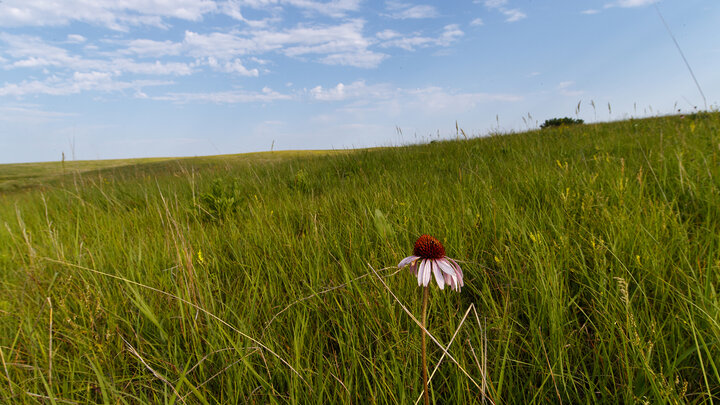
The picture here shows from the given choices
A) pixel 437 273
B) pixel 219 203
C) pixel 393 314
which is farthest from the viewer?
pixel 219 203

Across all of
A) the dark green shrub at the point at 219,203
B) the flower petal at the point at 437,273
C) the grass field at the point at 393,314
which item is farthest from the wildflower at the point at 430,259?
the dark green shrub at the point at 219,203

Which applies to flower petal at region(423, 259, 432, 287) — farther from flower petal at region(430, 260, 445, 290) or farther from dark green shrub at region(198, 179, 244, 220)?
dark green shrub at region(198, 179, 244, 220)

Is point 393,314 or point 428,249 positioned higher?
point 428,249

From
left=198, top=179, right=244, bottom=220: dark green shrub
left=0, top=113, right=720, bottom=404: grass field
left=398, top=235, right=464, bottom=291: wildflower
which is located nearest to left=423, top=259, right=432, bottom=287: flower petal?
left=398, top=235, right=464, bottom=291: wildflower

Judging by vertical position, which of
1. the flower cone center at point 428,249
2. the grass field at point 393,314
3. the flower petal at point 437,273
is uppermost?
the flower cone center at point 428,249

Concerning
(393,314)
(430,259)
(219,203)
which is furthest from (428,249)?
(219,203)

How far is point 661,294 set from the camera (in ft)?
4.22

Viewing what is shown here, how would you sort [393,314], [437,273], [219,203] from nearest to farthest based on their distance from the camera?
[437,273], [393,314], [219,203]

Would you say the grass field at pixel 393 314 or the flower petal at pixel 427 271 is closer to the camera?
the flower petal at pixel 427 271

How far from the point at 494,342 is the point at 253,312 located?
968mm

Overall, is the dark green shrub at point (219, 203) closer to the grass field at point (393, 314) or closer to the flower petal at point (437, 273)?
the grass field at point (393, 314)

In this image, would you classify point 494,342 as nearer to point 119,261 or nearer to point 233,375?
point 233,375

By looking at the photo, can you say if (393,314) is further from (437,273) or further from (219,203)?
(219,203)

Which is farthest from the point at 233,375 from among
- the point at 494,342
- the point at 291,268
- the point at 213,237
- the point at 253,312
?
the point at 213,237
